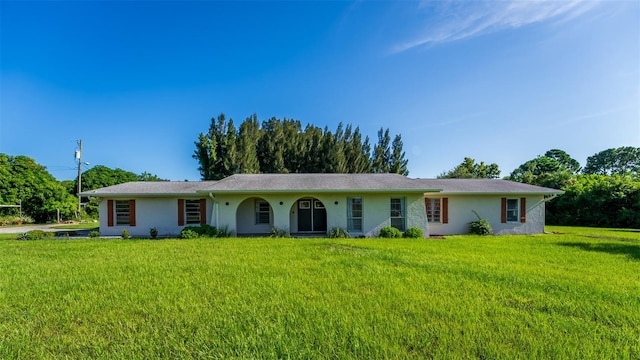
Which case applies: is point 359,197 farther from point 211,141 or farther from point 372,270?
point 211,141

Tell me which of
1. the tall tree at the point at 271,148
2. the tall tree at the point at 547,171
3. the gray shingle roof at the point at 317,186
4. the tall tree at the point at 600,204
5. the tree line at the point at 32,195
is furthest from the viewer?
the tall tree at the point at 271,148

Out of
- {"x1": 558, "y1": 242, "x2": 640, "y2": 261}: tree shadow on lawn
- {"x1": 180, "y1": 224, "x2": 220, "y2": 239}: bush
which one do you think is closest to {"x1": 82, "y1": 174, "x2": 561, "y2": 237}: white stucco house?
{"x1": 180, "y1": 224, "x2": 220, "y2": 239}: bush

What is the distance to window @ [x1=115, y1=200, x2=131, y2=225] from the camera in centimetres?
1550

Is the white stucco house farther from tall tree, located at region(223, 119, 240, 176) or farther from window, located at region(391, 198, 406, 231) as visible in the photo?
tall tree, located at region(223, 119, 240, 176)

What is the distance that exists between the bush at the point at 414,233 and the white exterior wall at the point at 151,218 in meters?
10.7

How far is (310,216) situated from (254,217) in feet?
10.5

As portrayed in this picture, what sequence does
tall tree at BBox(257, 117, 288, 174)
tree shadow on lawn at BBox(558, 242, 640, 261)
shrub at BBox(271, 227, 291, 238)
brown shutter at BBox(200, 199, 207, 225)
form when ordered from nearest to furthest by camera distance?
1. tree shadow on lawn at BBox(558, 242, 640, 261)
2. shrub at BBox(271, 227, 291, 238)
3. brown shutter at BBox(200, 199, 207, 225)
4. tall tree at BBox(257, 117, 288, 174)

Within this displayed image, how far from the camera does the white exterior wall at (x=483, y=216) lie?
15.8 metres

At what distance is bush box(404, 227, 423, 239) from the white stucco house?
41 cm

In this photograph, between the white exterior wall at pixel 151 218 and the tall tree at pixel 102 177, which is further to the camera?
the tall tree at pixel 102 177

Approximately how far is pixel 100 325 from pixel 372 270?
546 cm

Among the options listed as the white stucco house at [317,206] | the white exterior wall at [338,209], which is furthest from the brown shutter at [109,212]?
the white exterior wall at [338,209]

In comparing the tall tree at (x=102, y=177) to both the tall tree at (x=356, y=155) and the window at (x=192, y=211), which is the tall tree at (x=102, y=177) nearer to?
the window at (x=192, y=211)

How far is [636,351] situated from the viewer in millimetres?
3398
